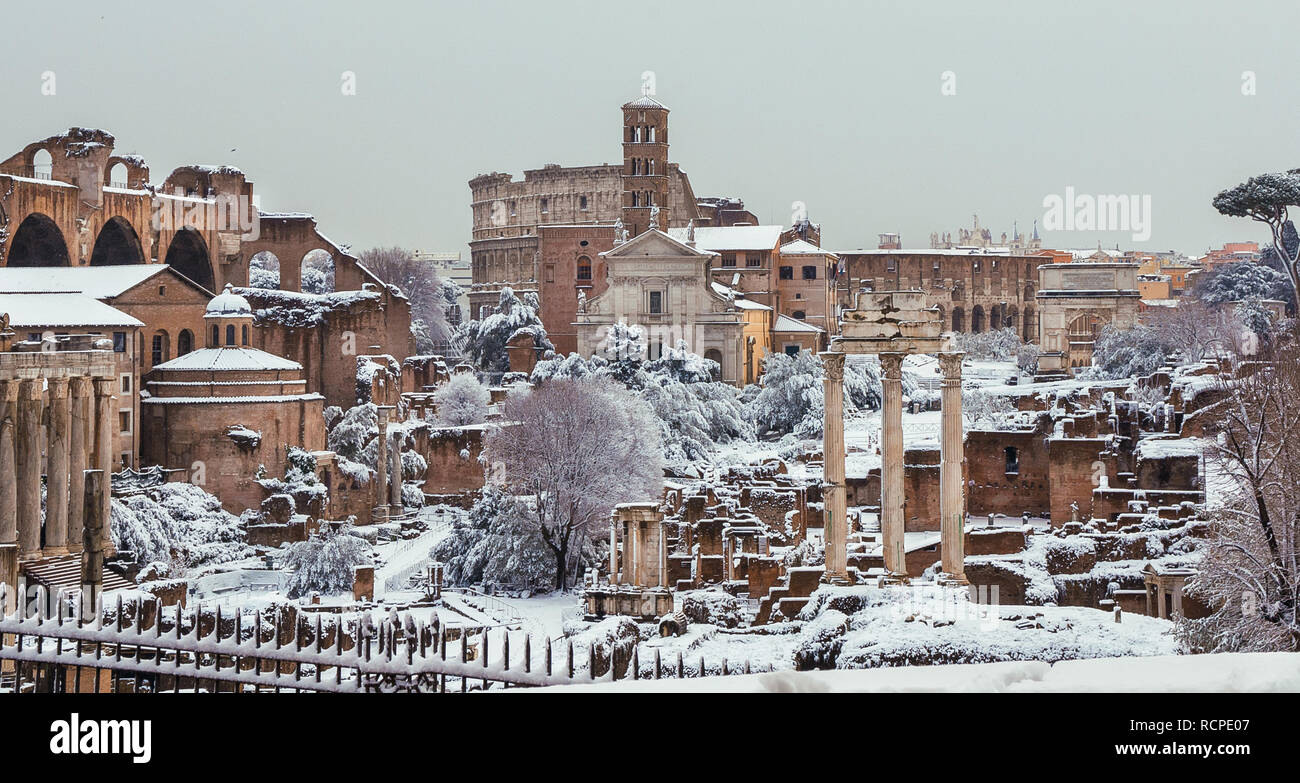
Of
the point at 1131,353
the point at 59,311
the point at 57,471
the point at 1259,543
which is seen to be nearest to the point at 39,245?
the point at 59,311

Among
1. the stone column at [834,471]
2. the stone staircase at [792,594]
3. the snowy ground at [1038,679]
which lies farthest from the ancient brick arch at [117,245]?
the snowy ground at [1038,679]

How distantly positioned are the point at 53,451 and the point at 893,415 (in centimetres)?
1286

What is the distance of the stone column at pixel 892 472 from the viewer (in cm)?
1550

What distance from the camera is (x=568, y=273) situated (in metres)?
54.9

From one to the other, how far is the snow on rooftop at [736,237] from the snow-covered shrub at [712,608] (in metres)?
32.5

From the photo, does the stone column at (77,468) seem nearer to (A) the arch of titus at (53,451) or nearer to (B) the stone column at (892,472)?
(A) the arch of titus at (53,451)

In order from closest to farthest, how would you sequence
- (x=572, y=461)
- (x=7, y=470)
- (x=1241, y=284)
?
(x=7, y=470) < (x=572, y=461) < (x=1241, y=284)

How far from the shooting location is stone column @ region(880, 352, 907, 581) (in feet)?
50.9

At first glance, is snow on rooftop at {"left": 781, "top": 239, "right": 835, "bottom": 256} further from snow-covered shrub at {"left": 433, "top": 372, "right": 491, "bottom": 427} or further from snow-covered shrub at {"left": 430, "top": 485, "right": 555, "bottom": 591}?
snow-covered shrub at {"left": 430, "top": 485, "right": 555, "bottom": 591}

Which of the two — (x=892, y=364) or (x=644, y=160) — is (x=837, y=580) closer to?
(x=892, y=364)

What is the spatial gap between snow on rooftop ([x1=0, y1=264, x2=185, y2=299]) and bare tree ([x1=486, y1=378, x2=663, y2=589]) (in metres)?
8.67

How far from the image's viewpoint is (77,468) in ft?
77.1
